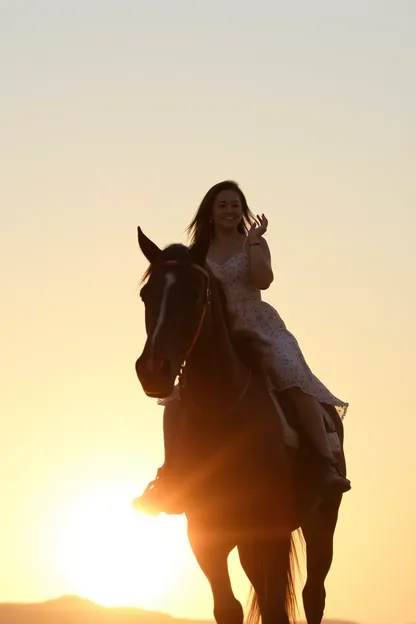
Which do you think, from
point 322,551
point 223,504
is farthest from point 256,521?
point 322,551

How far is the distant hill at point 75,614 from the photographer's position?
110 metres

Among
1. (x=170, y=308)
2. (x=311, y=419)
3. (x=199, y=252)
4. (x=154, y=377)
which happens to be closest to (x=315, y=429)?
(x=311, y=419)

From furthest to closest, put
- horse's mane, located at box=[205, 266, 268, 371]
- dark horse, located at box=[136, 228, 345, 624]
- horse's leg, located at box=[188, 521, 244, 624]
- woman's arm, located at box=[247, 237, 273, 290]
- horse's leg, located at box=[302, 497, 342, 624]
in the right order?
horse's leg, located at box=[302, 497, 342, 624], woman's arm, located at box=[247, 237, 273, 290], horse's leg, located at box=[188, 521, 244, 624], horse's mane, located at box=[205, 266, 268, 371], dark horse, located at box=[136, 228, 345, 624]

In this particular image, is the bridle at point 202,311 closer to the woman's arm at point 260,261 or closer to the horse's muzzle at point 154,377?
the horse's muzzle at point 154,377

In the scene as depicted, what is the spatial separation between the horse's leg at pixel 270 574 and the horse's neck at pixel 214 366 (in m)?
1.45

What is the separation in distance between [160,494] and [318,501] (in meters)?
1.81

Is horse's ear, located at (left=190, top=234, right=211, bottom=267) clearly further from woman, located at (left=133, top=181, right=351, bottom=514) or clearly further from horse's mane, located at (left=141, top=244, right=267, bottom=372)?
woman, located at (left=133, top=181, right=351, bottom=514)

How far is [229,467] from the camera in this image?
17.0 m

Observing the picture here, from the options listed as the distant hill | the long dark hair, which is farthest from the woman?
the distant hill

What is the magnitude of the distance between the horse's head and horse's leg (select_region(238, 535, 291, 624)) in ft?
7.14

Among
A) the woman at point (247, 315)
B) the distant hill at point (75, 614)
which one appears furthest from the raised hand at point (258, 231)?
the distant hill at point (75, 614)

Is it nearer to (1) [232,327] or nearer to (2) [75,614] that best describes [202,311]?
(1) [232,327]

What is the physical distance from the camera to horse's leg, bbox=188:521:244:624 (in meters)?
17.2

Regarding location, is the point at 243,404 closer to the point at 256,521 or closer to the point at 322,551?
the point at 256,521
